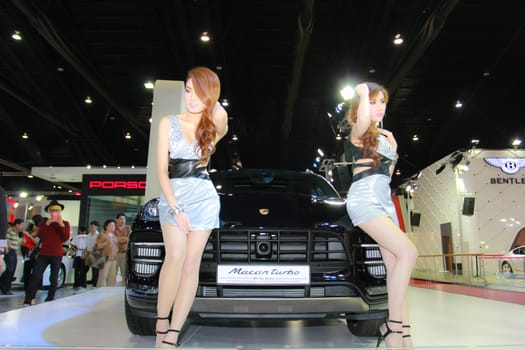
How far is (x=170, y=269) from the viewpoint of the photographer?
1.68 meters

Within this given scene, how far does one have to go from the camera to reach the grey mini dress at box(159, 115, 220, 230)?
5.55 ft

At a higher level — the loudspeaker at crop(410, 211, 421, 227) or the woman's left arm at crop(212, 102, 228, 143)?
the loudspeaker at crop(410, 211, 421, 227)

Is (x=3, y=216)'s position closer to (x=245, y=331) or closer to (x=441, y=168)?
(x=245, y=331)

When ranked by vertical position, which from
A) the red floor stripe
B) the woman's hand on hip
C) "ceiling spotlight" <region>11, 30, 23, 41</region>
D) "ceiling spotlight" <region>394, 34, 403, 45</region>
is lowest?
the red floor stripe

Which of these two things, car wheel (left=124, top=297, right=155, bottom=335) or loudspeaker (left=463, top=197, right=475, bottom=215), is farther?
loudspeaker (left=463, top=197, right=475, bottom=215)

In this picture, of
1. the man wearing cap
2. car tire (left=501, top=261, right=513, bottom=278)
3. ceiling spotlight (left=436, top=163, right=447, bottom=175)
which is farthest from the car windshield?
ceiling spotlight (left=436, top=163, right=447, bottom=175)

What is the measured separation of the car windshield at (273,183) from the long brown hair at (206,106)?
2.64 ft

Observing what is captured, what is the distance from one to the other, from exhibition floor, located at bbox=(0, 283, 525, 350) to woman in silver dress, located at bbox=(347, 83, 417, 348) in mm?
196

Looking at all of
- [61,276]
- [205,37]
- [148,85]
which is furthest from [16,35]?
[61,276]

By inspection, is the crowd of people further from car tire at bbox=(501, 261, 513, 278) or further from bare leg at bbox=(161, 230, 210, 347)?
car tire at bbox=(501, 261, 513, 278)

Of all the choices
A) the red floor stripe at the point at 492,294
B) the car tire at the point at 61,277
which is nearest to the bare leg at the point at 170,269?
the red floor stripe at the point at 492,294

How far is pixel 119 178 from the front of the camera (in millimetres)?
12422

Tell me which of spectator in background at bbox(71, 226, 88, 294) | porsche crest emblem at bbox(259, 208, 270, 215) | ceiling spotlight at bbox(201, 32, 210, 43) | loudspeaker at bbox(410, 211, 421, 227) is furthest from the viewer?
loudspeaker at bbox(410, 211, 421, 227)

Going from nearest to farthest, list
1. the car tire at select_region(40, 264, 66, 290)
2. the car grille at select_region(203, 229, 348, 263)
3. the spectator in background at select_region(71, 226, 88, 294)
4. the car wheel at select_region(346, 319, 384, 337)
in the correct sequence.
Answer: the car grille at select_region(203, 229, 348, 263), the car wheel at select_region(346, 319, 384, 337), the car tire at select_region(40, 264, 66, 290), the spectator in background at select_region(71, 226, 88, 294)
